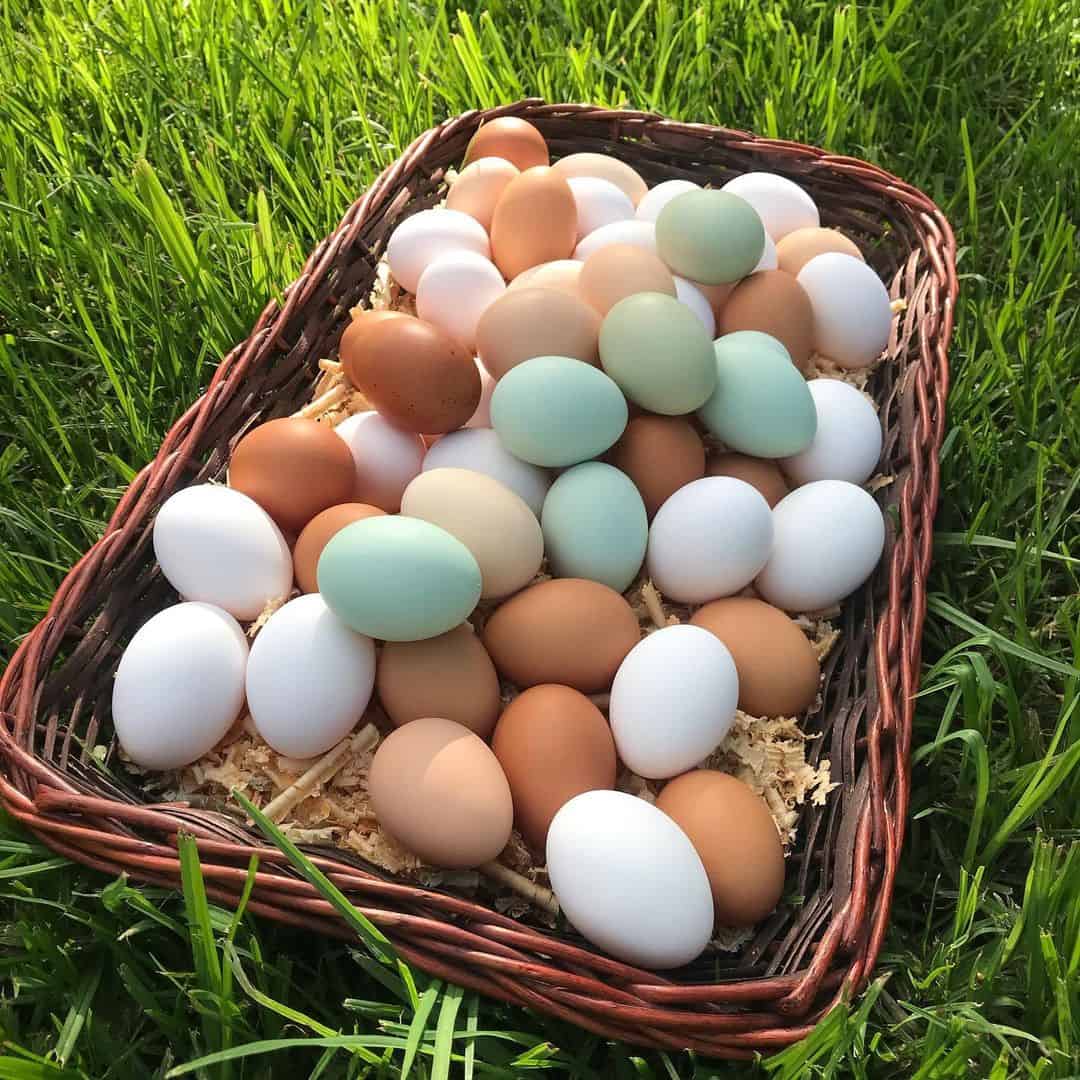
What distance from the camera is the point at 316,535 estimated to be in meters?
1.02

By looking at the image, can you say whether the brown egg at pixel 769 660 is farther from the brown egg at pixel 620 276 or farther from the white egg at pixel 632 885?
the brown egg at pixel 620 276

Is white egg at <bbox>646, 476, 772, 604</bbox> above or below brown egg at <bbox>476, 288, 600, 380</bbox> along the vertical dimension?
below

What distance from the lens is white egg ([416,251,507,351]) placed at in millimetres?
1192

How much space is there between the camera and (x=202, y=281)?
134cm

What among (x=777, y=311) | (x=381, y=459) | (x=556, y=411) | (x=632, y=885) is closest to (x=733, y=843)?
(x=632, y=885)

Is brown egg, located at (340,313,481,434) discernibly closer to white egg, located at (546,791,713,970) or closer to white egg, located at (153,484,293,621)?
white egg, located at (153,484,293,621)

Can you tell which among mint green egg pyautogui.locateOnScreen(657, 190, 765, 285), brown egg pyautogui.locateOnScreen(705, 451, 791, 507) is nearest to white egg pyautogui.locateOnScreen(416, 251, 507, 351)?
mint green egg pyautogui.locateOnScreen(657, 190, 765, 285)

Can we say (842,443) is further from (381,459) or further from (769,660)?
(381,459)

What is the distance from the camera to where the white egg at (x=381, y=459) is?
112cm

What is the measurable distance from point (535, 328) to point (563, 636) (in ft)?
1.16

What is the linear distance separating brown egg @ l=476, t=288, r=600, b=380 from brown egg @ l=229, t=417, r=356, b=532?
210 millimetres

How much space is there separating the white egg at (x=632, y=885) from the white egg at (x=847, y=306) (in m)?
0.71

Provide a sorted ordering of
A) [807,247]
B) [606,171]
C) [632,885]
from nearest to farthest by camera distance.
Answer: [632,885] < [807,247] < [606,171]

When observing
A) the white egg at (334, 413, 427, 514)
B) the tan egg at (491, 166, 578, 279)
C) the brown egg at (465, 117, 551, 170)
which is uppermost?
the brown egg at (465, 117, 551, 170)
